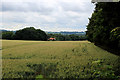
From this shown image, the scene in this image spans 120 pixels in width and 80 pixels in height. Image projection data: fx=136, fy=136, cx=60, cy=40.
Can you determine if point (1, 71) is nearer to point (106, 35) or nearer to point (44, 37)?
point (106, 35)

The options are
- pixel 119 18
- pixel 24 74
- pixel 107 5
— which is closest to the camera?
pixel 24 74

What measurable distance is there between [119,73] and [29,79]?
8.91 ft

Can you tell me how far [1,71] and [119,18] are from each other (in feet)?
24.5

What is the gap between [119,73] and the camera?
3.95 metres

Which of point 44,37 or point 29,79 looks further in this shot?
point 44,37

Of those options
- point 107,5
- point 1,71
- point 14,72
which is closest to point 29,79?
point 14,72

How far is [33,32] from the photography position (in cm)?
5003

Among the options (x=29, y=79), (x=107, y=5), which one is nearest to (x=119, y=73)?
(x=29, y=79)

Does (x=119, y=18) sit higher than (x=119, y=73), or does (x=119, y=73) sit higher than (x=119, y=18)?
(x=119, y=18)

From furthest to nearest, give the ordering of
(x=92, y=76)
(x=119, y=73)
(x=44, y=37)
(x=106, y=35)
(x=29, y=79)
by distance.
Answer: (x=44, y=37)
(x=106, y=35)
(x=119, y=73)
(x=92, y=76)
(x=29, y=79)

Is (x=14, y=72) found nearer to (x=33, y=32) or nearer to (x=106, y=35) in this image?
(x=106, y=35)

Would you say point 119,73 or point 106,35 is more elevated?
point 106,35

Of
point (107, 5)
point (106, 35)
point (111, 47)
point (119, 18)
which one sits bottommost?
point (111, 47)

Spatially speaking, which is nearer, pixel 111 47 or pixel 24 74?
pixel 24 74
